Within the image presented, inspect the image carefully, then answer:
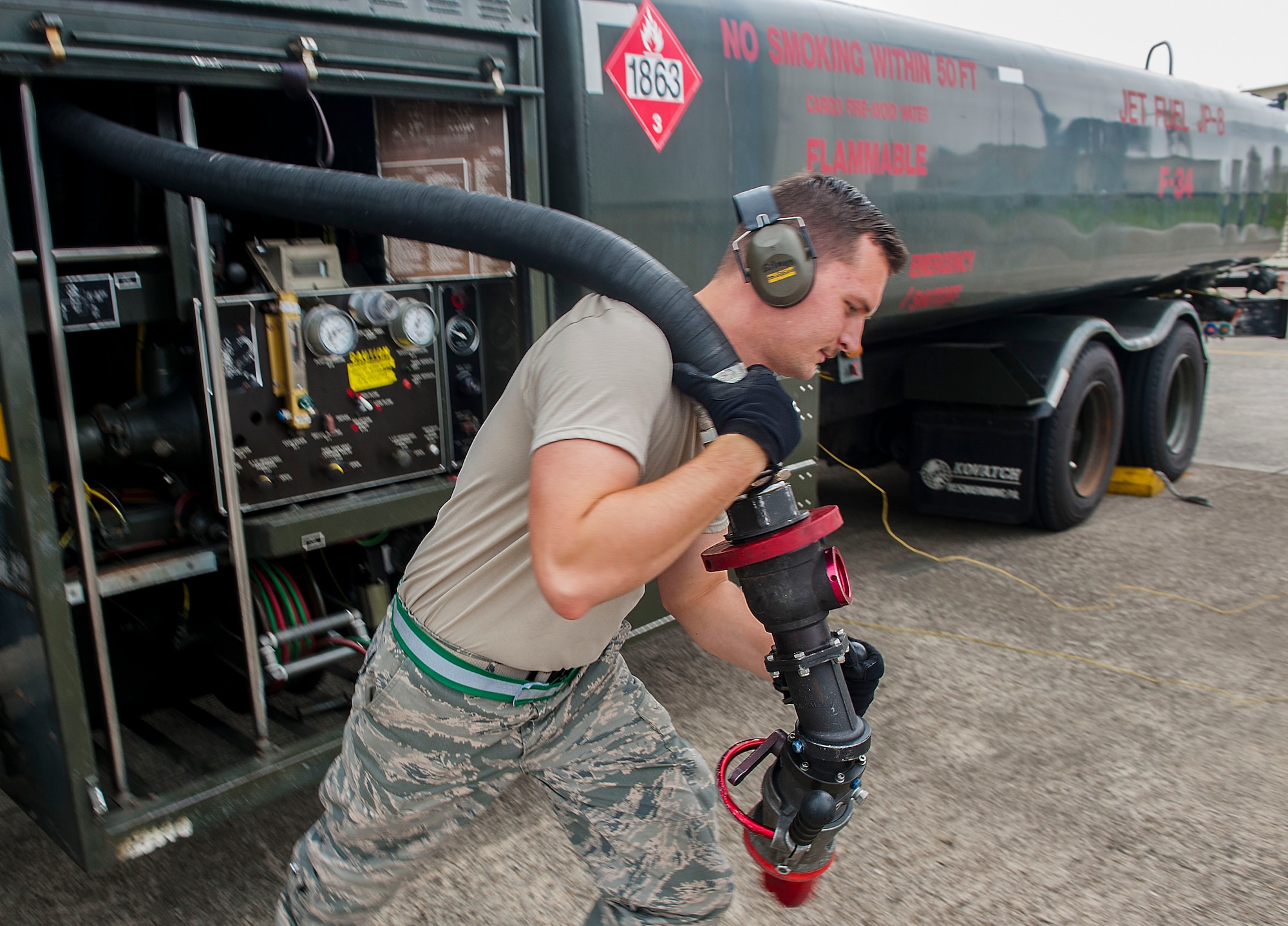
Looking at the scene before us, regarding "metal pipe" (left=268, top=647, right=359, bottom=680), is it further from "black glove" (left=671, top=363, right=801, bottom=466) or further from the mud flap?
the mud flap

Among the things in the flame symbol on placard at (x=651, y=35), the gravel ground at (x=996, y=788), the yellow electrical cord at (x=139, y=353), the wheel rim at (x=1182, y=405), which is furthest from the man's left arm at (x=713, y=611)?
the wheel rim at (x=1182, y=405)

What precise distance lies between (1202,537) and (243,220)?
5.33 m

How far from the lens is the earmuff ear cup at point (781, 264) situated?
5.45ft

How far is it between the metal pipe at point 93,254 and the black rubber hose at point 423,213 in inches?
7.1

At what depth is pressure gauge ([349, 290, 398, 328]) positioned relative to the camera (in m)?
2.69

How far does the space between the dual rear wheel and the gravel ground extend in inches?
18.6

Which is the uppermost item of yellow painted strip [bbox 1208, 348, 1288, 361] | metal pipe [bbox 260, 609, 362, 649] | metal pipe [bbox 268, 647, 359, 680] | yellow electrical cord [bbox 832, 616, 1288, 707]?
metal pipe [bbox 260, 609, 362, 649]

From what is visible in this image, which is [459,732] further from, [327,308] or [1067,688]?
[1067,688]

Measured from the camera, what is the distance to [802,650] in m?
1.65

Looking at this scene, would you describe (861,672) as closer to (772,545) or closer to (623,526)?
(772,545)

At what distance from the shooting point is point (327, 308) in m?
2.63

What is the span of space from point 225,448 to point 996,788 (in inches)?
98.6

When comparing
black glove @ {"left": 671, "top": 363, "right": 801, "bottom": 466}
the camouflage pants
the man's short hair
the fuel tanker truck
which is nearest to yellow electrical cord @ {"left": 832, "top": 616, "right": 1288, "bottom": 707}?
the fuel tanker truck

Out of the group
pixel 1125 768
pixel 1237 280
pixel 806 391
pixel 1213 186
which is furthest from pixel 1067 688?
pixel 1237 280
